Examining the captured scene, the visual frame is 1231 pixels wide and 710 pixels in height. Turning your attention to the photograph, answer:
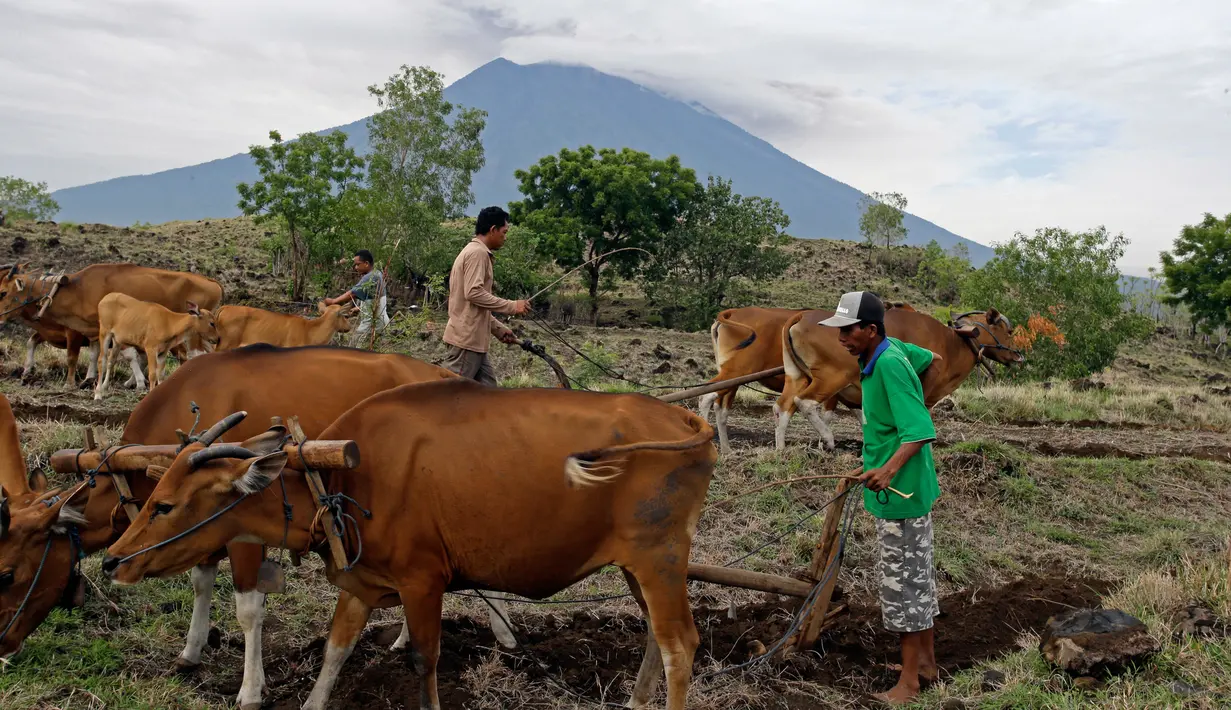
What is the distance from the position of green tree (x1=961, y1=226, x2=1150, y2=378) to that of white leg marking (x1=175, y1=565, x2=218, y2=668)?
24.5m

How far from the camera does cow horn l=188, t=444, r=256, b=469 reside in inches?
174

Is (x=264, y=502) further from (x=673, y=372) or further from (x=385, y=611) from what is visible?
(x=673, y=372)

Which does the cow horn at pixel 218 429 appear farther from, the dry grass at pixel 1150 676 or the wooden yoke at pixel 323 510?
the dry grass at pixel 1150 676

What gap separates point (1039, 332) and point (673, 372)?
1162 centimetres

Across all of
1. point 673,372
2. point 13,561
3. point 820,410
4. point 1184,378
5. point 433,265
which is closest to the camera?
point 13,561

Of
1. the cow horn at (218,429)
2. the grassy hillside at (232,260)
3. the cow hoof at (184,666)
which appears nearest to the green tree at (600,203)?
the grassy hillside at (232,260)

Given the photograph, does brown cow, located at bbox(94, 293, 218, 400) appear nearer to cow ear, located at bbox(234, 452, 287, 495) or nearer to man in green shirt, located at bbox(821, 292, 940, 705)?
cow ear, located at bbox(234, 452, 287, 495)

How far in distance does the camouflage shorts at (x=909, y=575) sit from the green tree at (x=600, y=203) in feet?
97.2

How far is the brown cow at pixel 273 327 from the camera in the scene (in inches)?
550

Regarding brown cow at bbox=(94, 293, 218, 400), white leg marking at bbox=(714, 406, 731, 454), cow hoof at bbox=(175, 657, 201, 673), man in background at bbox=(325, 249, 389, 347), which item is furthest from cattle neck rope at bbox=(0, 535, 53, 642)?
brown cow at bbox=(94, 293, 218, 400)

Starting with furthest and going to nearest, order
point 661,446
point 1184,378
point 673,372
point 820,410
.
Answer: point 1184,378
point 673,372
point 820,410
point 661,446

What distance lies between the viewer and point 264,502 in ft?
15.4

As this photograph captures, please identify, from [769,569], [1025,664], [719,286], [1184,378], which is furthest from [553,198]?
[1025,664]

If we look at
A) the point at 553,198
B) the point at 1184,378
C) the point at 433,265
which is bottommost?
the point at 1184,378
